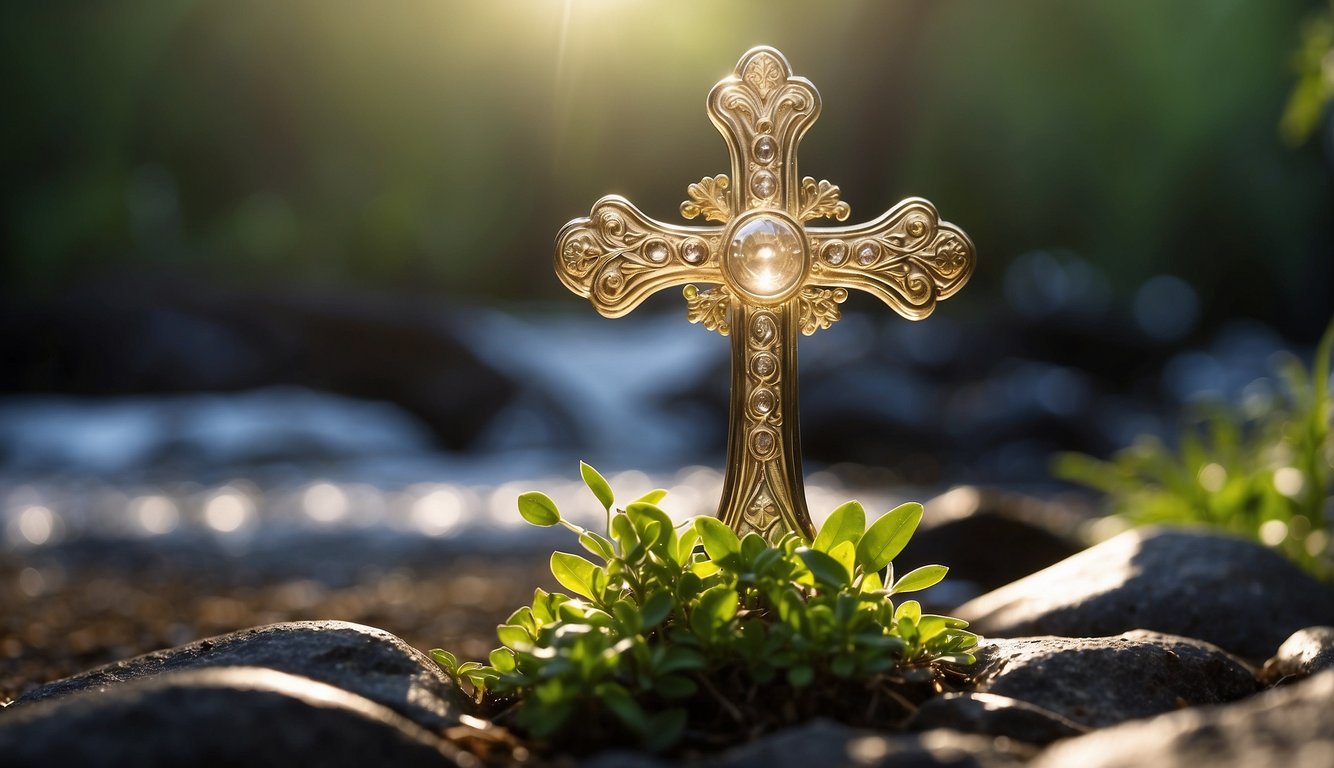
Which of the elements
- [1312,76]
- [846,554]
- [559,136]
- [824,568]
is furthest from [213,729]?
[559,136]

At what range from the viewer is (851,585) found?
231 cm

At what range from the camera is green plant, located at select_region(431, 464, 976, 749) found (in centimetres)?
206

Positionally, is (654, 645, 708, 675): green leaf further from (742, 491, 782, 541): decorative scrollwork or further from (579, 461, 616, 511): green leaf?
(742, 491, 782, 541): decorative scrollwork

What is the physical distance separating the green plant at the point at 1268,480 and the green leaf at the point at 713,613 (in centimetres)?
329

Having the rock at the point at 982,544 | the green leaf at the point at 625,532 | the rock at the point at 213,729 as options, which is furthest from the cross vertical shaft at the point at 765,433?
the rock at the point at 982,544

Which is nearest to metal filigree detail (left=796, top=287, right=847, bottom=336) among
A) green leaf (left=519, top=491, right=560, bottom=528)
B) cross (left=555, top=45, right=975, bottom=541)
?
cross (left=555, top=45, right=975, bottom=541)

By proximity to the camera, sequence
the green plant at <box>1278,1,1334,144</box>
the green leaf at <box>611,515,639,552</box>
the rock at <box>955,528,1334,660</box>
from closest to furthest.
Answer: the green leaf at <box>611,515,639,552</box> < the rock at <box>955,528,1334,660</box> < the green plant at <box>1278,1,1334,144</box>

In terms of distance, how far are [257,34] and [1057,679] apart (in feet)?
78.9

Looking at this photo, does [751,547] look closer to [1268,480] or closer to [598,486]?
[598,486]

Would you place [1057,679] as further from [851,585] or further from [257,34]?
[257,34]

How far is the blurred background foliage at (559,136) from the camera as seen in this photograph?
72.1 ft

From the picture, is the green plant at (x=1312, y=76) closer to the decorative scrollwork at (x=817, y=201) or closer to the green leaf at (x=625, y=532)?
the decorative scrollwork at (x=817, y=201)

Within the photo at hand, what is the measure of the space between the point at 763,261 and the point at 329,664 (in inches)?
51.7

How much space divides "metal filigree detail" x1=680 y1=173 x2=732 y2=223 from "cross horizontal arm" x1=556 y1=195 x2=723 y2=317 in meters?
0.05
